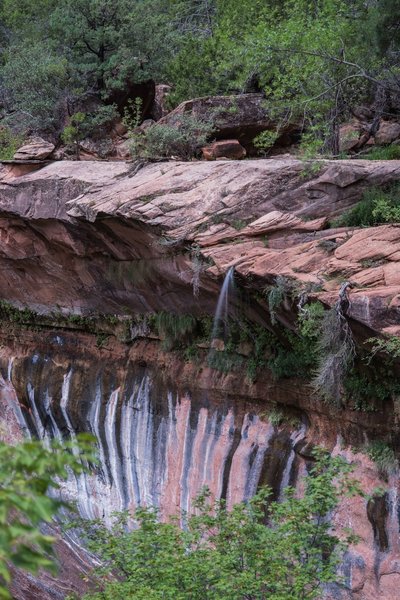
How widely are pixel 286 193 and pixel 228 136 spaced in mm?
6313

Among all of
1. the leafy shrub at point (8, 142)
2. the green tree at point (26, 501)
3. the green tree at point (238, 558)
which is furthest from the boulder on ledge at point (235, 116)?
the green tree at point (26, 501)

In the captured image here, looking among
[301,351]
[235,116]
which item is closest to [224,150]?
[235,116]

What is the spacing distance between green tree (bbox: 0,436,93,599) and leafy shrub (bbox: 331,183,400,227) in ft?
29.6

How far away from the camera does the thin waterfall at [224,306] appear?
1256 cm

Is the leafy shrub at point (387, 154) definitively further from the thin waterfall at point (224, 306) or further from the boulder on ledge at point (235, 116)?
the thin waterfall at point (224, 306)

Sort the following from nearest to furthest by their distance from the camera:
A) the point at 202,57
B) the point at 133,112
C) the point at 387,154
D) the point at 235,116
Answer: the point at 387,154 < the point at 235,116 < the point at 202,57 < the point at 133,112

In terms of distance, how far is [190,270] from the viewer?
1363cm

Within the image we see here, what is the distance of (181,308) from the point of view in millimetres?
15258

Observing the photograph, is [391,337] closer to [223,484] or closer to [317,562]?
[317,562]

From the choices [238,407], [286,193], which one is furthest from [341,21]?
[238,407]

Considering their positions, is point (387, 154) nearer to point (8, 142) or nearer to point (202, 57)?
point (202, 57)

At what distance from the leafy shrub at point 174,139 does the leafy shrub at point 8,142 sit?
14.3 feet

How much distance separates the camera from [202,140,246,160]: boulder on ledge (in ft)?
60.0

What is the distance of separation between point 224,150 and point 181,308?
4871mm
